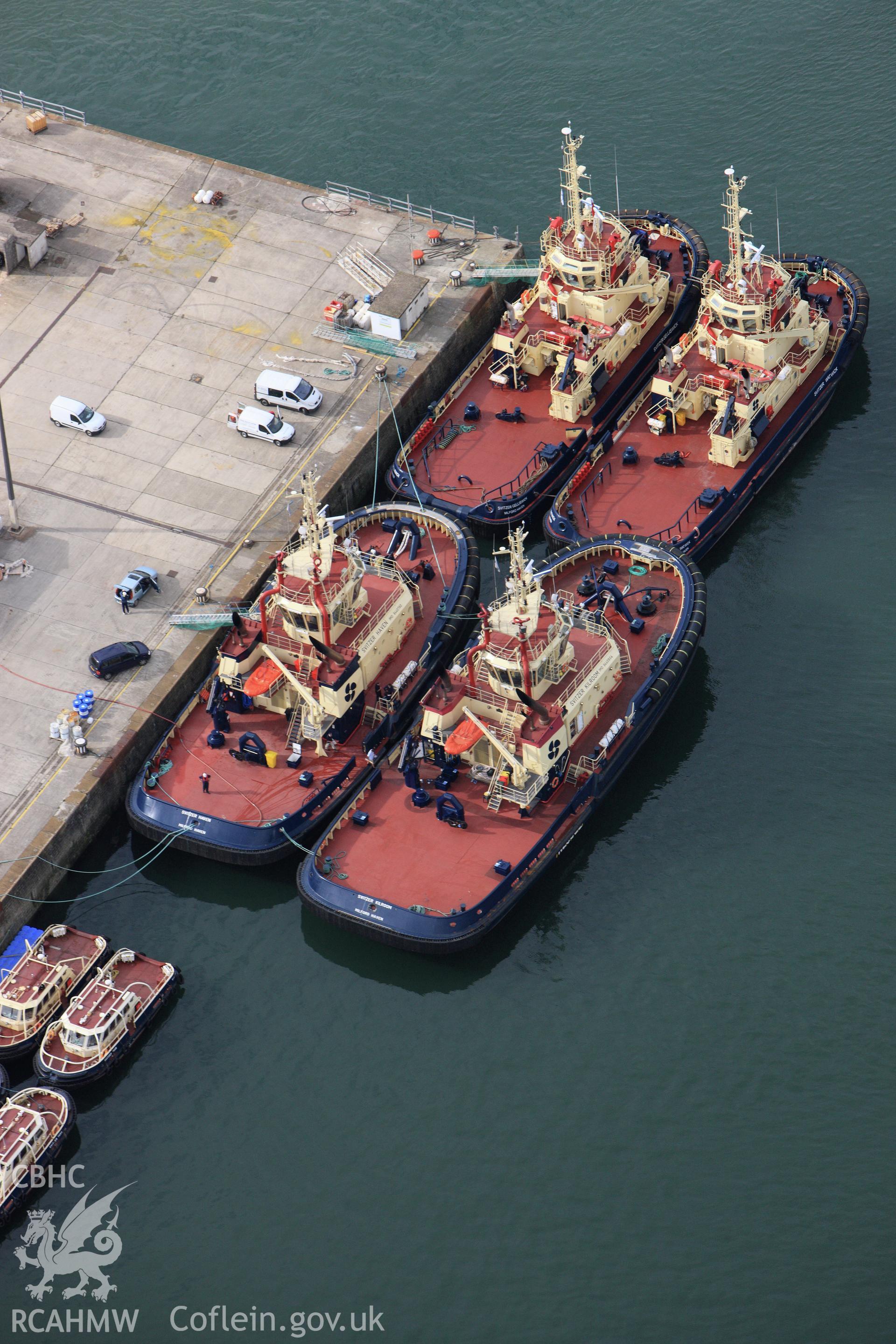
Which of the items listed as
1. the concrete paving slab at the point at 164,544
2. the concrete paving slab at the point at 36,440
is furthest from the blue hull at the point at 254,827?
the concrete paving slab at the point at 36,440

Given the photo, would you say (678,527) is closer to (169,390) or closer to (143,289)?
(169,390)

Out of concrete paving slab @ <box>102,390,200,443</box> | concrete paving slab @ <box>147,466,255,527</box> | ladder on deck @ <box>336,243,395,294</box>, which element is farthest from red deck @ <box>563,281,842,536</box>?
concrete paving slab @ <box>102,390,200,443</box>

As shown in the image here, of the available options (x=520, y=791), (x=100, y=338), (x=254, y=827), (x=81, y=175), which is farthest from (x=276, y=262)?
(x=520, y=791)

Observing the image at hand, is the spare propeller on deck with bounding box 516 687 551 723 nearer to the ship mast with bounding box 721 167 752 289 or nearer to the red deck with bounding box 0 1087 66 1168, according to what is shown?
the red deck with bounding box 0 1087 66 1168

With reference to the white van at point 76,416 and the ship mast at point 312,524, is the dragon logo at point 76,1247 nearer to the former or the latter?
the ship mast at point 312,524

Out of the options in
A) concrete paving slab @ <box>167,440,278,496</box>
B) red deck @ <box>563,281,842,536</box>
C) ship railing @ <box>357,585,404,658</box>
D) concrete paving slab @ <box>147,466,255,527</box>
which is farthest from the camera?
concrete paving slab @ <box>167,440,278,496</box>

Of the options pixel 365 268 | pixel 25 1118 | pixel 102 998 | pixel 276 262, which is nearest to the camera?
pixel 25 1118
